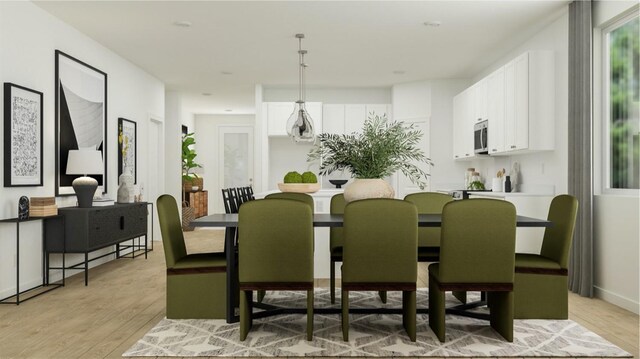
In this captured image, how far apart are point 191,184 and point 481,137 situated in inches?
256

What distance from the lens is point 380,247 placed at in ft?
10.6

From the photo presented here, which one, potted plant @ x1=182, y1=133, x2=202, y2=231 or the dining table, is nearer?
the dining table

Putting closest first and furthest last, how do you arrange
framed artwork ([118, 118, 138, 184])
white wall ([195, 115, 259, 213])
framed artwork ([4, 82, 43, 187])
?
framed artwork ([4, 82, 43, 187]), framed artwork ([118, 118, 138, 184]), white wall ([195, 115, 259, 213])

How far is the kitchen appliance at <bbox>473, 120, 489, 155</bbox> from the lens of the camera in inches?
264

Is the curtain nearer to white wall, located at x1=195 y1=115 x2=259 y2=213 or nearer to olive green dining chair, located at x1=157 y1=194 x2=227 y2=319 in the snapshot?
olive green dining chair, located at x1=157 y1=194 x2=227 y2=319

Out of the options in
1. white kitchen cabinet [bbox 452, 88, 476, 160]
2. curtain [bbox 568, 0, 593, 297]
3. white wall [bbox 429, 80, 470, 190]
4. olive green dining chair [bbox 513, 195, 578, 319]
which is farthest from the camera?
white wall [bbox 429, 80, 470, 190]

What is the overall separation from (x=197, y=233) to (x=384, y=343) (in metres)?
7.47

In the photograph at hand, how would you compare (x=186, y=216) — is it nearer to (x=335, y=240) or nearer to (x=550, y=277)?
(x=335, y=240)

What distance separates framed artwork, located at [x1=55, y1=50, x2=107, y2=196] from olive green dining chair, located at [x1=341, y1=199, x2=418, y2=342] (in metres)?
3.45

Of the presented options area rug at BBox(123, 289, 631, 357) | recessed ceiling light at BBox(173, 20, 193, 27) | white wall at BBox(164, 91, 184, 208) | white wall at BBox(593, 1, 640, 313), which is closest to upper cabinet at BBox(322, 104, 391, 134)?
white wall at BBox(164, 91, 184, 208)

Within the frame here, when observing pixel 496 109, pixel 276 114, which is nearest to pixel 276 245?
pixel 496 109

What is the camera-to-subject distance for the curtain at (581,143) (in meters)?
4.69

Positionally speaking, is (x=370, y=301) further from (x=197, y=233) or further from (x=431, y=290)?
(x=197, y=233)

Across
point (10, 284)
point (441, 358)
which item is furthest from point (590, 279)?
point (10, 284)
